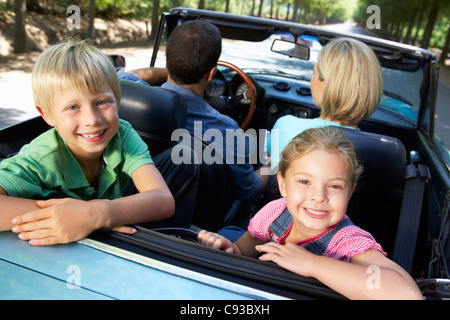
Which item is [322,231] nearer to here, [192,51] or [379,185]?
[379,185]

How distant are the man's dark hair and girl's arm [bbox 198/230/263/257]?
4.12 ft

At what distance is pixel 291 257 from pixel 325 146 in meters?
0.53

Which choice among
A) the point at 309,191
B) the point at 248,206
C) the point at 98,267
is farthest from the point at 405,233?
the point at 98,267

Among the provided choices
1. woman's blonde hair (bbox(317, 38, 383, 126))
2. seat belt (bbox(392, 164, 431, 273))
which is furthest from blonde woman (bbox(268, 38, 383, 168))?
seat belt (bbox(392, 164, 431, 273))

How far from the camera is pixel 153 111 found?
7.11ft

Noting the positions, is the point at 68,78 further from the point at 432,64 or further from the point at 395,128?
the point at 395,128

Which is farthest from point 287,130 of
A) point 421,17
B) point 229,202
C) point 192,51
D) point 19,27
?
point 421,17

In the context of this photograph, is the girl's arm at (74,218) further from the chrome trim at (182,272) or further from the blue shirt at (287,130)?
the blue shirt at (287,130)

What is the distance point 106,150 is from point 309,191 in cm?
92

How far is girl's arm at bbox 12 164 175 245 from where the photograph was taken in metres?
1.17

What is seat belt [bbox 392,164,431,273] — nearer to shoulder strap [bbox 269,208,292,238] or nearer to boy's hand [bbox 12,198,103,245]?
shoulder strap [bbox 269,208,292,238]

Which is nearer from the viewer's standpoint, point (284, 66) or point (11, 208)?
point (11, 208)

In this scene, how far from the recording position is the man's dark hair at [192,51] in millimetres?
2607

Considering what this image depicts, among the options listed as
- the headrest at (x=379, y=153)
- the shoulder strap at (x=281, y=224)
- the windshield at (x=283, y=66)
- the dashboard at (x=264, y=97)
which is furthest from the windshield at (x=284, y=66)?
the shoulder strap at (x=281, y=224)
